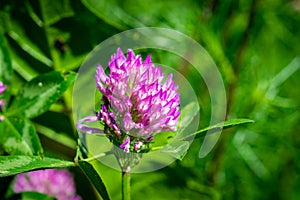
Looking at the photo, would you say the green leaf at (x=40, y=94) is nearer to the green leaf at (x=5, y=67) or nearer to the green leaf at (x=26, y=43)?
the green leaf at (x=5, y=67)

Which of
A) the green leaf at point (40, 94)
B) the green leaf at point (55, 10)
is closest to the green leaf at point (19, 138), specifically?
the green leaf at point (40, 94)

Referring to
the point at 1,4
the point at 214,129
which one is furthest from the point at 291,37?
the point at 214,129

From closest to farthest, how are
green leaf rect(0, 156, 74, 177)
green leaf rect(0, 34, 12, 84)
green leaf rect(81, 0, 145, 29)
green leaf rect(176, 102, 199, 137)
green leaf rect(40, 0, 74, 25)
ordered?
green leaf rect(0, 156, 74, 177), green leaf rect(176, 102, 199, 137), green leaf rect(0, 34, 12, 84), green leaf rect(40, 0, 74, 25), green leaf rect(81, 0, 145, 29)

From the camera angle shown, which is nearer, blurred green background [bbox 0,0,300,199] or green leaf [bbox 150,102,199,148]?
green leaf [bbox 150,102,199,148]

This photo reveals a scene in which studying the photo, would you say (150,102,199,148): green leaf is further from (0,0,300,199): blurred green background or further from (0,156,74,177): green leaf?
(0,0,300,199): blurred green background

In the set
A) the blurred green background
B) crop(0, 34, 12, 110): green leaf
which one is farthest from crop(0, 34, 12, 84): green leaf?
the blurred green background

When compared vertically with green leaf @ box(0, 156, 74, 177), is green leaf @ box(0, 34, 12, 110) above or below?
above

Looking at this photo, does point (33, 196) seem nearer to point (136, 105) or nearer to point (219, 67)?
point (136, 105)
